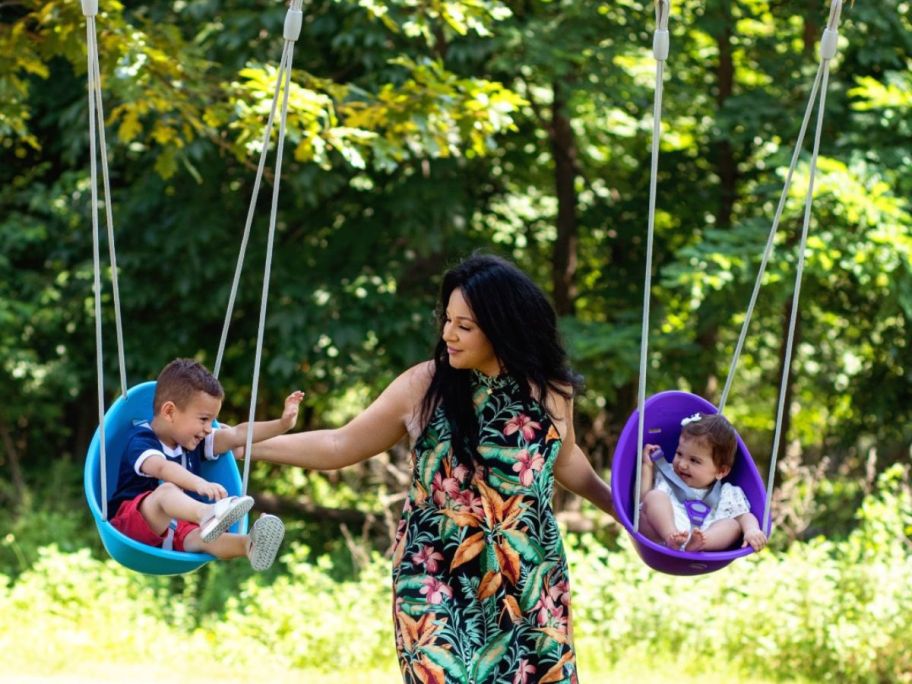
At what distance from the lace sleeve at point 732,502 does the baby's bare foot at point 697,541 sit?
11 cm

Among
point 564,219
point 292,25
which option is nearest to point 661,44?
point 292,25

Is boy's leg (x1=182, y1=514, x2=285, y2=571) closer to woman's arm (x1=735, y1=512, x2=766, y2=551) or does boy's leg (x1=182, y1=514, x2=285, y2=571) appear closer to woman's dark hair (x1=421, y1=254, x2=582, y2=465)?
woman's dark hair (x1=421, y1=254, x2=582, y2=465)

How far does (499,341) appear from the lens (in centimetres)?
288

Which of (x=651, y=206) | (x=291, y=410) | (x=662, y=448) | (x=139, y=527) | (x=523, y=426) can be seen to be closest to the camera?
(x=523, y=426)

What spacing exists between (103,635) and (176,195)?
2.73m

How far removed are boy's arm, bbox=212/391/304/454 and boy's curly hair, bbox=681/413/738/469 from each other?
1060 millimetres

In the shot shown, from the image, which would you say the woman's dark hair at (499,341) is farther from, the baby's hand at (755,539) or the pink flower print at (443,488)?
the baby's hand at (755,539)

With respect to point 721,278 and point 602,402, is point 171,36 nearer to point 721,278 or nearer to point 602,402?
point 721,278

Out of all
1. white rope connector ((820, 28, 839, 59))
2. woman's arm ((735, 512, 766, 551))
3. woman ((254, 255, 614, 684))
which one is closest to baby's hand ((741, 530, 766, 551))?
woman's arm ((735, 512, 766, 551))

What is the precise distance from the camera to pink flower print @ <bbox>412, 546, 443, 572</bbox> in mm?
2839

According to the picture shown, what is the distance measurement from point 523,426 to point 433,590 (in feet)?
1.33

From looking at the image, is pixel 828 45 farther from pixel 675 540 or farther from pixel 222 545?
pixel 222 545

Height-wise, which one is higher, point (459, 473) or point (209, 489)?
point (459, 473)

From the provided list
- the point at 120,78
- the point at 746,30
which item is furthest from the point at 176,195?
the point at 746,30
